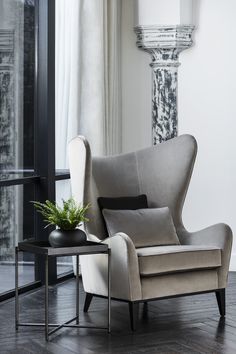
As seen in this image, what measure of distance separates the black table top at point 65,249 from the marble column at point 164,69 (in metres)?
2.47

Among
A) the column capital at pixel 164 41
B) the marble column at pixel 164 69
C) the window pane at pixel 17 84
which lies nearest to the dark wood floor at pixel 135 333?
the window pane at pixel 17 84

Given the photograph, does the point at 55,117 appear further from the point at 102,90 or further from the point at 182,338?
the point at 182,338

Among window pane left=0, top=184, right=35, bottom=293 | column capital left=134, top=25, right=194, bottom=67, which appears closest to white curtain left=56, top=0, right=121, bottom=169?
column capital left=134, top=25, right=194, bottom=67

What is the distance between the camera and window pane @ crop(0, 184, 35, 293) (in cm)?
568

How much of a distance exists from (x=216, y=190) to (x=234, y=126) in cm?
59

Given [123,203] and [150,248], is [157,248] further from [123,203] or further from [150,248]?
[123,203]

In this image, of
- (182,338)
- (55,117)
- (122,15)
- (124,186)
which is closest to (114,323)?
(182,338)

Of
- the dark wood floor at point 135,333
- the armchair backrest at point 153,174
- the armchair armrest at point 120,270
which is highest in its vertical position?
the armchair backrest at point 153,174

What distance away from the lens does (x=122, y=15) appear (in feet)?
23.7

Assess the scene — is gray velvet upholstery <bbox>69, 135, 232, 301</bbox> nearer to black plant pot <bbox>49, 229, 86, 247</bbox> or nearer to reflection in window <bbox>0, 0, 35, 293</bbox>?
black plant pot <bbox>49, 229, 86, 247</bbox>

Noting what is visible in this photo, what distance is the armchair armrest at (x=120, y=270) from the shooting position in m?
4.71

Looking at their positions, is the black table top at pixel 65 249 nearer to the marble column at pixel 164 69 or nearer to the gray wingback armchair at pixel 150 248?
the gray wingback armchair at pixel 150 248

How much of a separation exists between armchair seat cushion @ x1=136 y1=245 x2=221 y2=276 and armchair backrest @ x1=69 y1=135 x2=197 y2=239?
0.55 metres

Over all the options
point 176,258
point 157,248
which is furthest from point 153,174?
point 176,258
